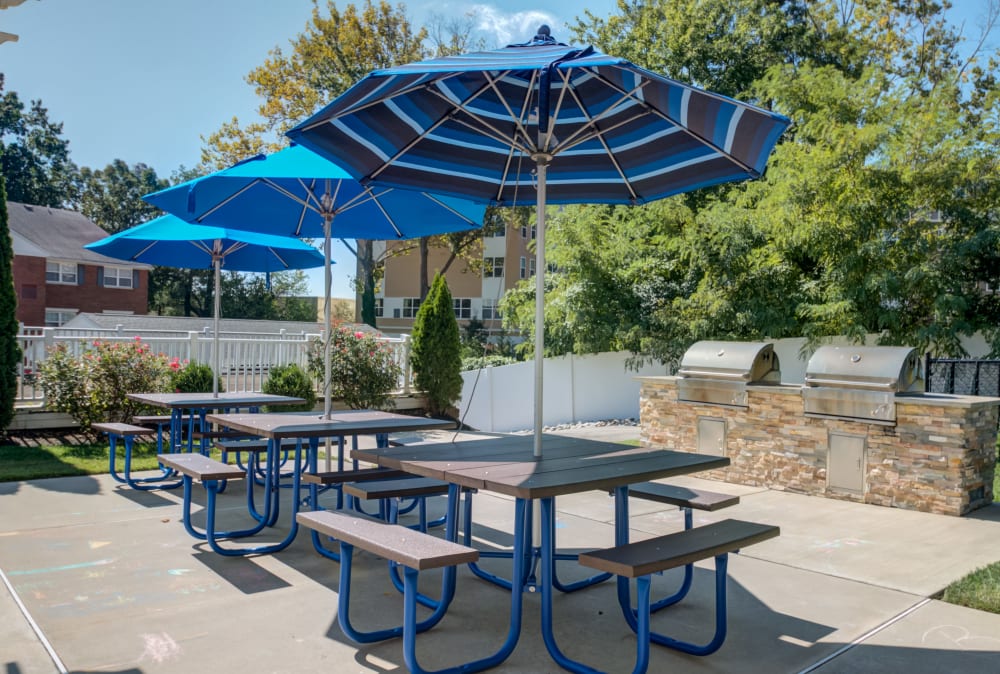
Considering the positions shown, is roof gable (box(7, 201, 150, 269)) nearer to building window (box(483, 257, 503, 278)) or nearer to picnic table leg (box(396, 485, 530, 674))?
building window (box(483, 257, 503, 278))

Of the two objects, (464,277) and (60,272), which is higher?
(464,277)

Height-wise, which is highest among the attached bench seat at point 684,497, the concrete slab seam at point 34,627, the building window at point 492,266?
the building window at point 492,266

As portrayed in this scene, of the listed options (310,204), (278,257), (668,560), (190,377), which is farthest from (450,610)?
(190,377)

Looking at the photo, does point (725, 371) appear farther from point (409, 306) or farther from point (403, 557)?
point (409, 306)

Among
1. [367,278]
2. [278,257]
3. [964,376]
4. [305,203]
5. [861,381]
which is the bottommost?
[964,376]

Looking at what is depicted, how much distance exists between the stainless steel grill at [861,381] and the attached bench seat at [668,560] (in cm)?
353

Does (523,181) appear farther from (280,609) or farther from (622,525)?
(280,609)

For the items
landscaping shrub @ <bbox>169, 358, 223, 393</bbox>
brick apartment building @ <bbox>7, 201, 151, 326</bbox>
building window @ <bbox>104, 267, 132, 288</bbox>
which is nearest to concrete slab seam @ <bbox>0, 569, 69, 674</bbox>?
landscaping shrub @ <bbox>169, 358, 223, 393</bbox>

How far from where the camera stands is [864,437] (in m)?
6.95

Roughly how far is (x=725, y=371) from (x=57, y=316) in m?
34.3

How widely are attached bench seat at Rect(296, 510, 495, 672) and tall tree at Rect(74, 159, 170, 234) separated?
4878cm

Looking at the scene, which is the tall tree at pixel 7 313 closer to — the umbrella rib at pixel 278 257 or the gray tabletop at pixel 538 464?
the umbrella rib at pixel 278 257

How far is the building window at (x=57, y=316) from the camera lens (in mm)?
33469

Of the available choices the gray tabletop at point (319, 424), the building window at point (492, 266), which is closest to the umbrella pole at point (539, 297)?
the gray tabletop at point (319, 424)
